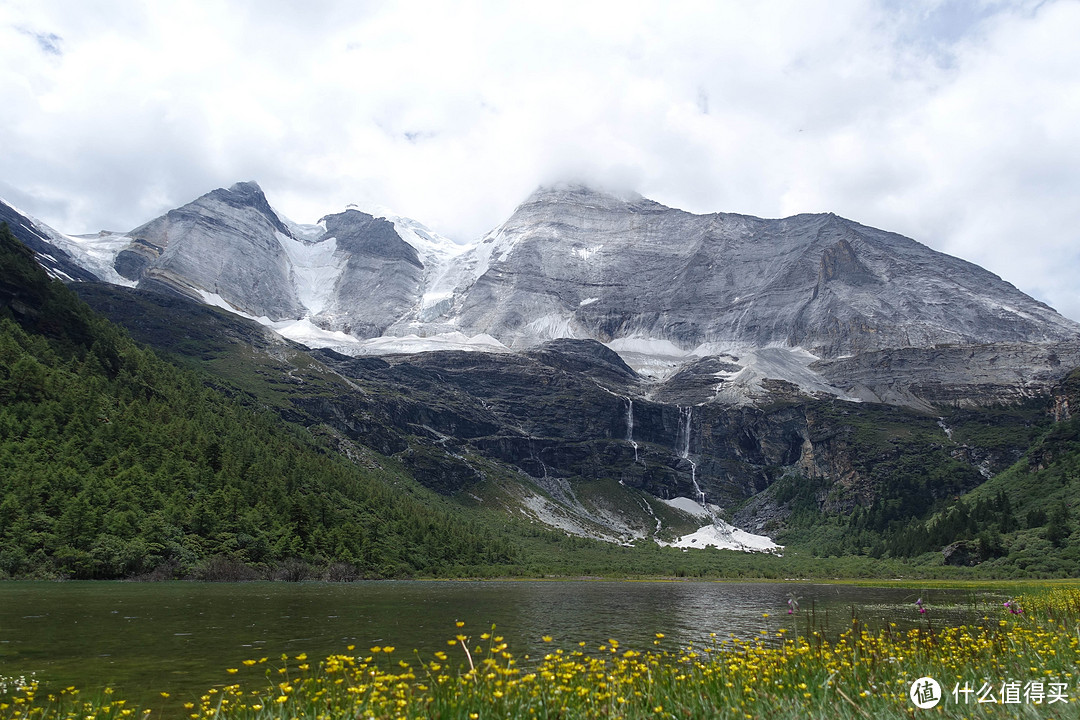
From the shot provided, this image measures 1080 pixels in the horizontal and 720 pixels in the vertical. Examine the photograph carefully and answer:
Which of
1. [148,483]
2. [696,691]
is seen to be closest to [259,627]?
[696,691]

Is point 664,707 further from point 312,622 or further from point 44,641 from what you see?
point 312,622

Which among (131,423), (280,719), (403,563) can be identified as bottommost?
(403,563)

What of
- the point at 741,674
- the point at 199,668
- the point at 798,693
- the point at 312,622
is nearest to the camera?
the point at 798,693

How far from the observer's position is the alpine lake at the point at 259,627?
24969mm

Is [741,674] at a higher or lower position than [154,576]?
higher

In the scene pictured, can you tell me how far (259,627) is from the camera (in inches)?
1636

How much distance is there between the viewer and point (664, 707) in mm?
11039

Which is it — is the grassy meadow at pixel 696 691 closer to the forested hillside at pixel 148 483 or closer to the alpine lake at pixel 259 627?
the alpine lake at pixel 259 627

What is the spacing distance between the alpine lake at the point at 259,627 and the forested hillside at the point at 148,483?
540 inches

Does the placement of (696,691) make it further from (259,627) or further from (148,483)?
(148,483)

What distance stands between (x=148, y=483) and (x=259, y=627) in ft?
228

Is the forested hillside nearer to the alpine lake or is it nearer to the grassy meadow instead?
the alpine lake

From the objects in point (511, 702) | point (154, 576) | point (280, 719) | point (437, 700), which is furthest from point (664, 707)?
point (154, 576)

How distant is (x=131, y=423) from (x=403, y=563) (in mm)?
54682
